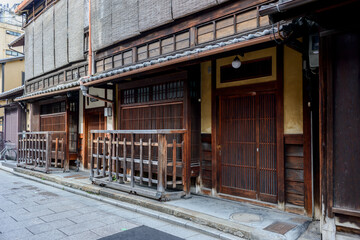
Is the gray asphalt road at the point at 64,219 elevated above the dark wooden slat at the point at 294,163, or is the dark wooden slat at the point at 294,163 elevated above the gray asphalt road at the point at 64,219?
the dark wooden slat at the point at 294,163

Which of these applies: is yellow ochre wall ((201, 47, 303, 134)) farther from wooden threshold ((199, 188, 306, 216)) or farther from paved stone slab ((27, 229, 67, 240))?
paved stone slab ((27, 229, 67, 240))

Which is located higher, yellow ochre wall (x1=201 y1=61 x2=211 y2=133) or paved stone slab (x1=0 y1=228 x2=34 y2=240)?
yellow ochre wall (x1=201 y1=61 x2=211 y2=133)

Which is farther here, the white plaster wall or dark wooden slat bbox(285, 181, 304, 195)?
the white plaster wall

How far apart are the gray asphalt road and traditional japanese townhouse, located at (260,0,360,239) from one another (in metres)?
2.60

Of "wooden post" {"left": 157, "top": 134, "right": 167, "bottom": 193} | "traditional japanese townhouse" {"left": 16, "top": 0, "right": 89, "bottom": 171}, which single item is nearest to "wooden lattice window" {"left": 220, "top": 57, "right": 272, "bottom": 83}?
"wooden post" {"left": 157, "top": 134, "right": 167, "bottom": 193}

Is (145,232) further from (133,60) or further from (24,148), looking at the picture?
(24,148)

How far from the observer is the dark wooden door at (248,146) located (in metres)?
7.02

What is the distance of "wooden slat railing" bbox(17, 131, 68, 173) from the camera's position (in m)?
12.7

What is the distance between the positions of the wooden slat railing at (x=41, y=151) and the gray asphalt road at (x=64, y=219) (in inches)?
128

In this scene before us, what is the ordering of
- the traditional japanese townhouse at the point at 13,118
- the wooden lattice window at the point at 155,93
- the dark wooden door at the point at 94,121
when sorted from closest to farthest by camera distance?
the wooden lattice window at the point at 155,93, the dark wooden door at the point at 94,121, the traditional japanese townhouse at the point at 13,118

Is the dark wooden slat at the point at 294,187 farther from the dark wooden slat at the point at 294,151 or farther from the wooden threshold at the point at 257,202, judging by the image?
the dark wooden slat at the point at 294,151

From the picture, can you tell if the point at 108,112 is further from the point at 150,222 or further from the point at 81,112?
the point at 150,222

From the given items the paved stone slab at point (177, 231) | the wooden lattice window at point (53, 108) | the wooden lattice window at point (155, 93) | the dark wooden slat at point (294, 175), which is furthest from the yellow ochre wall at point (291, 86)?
the wooden lattice window at point (53, 108)

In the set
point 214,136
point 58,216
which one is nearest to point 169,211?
point 214,136
